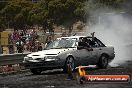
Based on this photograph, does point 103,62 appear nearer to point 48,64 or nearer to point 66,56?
point 66,56

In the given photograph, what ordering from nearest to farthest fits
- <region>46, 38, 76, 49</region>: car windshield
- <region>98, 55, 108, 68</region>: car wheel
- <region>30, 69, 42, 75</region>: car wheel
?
<region>30, 69, 42, 75</region>: car wheel
<region>46, 38, 76, 49</region>: car windshield
<region>98, 55, 108, 68</region>: car wheel

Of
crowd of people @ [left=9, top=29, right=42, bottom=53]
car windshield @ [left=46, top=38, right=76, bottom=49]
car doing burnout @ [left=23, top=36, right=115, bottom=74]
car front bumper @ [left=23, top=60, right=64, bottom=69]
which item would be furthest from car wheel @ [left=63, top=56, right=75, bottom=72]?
crowd of people @ [left=9, top=29, right=42, bottom=53]

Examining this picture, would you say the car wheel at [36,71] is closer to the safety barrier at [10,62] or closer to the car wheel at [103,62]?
the safety barrier at [10,62]

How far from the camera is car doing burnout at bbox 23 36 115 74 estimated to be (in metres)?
16.8

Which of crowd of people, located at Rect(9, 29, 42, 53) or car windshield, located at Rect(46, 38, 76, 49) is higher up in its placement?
car windshield, located at Rect(46, 38, 76, 49)

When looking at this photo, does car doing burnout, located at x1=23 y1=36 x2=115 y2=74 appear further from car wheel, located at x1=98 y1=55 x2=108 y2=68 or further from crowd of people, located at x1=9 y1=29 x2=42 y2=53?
crowd of people, located at x1=9 y1=29 x2=42 y2=53

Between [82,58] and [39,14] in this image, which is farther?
[39,14]

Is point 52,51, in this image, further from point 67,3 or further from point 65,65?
point 67,3

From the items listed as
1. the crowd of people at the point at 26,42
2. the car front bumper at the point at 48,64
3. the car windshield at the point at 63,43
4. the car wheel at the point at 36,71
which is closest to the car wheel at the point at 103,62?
the car windshield at the point at 63,43

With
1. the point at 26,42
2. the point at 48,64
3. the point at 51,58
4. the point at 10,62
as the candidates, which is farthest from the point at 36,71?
the point at 26,42

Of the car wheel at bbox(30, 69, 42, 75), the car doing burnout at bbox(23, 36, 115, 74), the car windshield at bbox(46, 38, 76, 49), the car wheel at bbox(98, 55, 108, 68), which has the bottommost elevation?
the car wheel at bbox(30, 69, 42, 75)

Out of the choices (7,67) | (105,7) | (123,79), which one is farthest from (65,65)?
(105,7)

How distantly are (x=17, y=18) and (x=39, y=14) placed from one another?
5.90 metres

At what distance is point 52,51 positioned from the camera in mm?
17094
